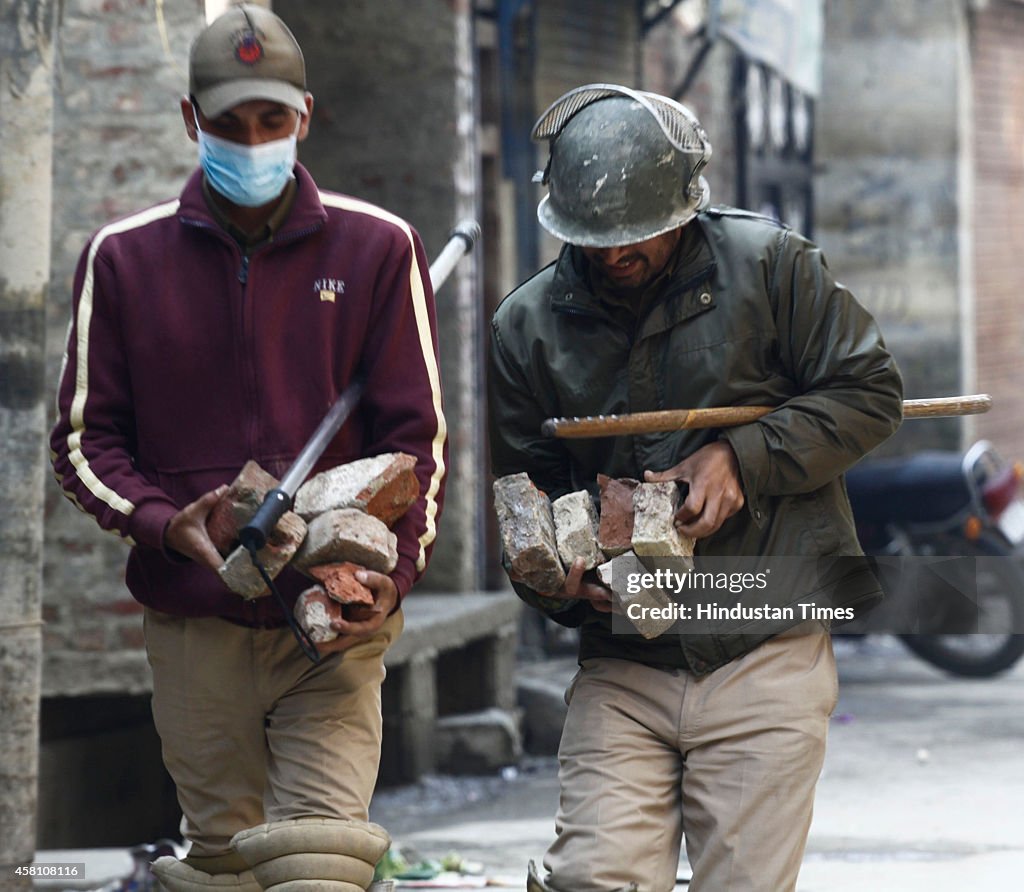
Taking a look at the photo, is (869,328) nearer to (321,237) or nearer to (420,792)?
(321,237)

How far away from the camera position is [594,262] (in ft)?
11.1

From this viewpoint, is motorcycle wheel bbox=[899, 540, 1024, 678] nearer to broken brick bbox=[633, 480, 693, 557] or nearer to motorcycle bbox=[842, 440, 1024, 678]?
motorcycle bbox=[842, 440, 1024, 678]

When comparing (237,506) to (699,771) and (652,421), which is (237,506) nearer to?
(652,421)

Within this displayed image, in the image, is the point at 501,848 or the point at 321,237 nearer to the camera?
the point at 321,237

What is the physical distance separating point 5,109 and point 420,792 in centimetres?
380

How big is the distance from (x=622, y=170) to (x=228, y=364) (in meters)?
0.91

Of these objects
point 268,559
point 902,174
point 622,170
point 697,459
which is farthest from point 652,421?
point 902,174

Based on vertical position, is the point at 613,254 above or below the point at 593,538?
above

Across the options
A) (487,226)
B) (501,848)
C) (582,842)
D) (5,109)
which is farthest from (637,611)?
(487,226)

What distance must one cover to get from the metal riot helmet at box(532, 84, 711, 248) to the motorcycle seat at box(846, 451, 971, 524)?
21.3 ft

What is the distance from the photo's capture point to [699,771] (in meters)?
3.31

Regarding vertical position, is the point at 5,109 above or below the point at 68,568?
above

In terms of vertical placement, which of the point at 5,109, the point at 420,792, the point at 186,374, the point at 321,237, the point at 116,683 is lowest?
the point at 420,792

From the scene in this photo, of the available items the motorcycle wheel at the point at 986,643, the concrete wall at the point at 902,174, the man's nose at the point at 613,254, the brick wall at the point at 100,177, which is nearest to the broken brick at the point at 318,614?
the man's nose at the point at 613,254
